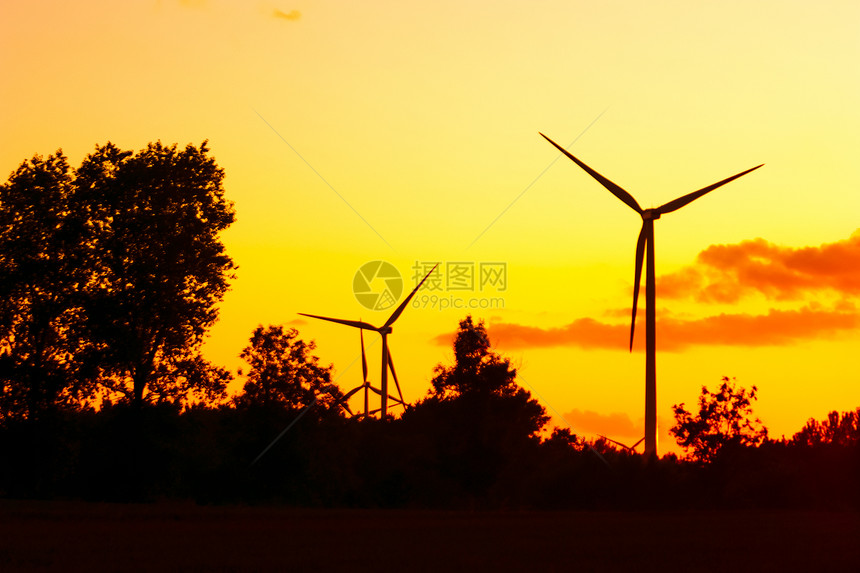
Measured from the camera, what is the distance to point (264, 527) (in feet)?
134

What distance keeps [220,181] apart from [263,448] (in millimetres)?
16657

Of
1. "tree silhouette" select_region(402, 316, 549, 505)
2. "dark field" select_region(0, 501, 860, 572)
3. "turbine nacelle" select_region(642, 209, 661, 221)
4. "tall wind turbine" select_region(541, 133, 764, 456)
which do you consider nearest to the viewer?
"dark field" select_region(0, 501, 860, 572)

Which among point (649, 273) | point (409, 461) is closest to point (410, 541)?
point (649, 273)

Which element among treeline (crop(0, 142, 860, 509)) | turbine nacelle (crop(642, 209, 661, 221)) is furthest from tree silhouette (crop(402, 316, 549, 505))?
turbine nacelle (crop(642, 209, 661, 221))

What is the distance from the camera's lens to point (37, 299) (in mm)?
60656

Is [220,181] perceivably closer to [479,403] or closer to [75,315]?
[75,315]

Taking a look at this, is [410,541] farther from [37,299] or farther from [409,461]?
[409,461]

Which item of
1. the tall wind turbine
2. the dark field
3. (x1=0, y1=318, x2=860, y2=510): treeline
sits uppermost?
the tall wind turbine

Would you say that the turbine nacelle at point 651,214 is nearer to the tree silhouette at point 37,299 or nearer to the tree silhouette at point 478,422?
the tree silhouette at point 478,422

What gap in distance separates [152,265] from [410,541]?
1218 inches

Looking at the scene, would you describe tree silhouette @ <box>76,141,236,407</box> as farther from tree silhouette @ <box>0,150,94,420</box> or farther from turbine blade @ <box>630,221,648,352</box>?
turbine blade @ <box>630,221,648,352</box>

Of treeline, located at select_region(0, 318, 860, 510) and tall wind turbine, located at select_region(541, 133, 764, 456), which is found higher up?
tall wind turbine, located at select_region(541, 133, 764, 456)

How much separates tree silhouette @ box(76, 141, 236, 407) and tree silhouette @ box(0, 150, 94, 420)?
50.5 inches

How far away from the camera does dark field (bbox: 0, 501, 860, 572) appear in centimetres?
2781
